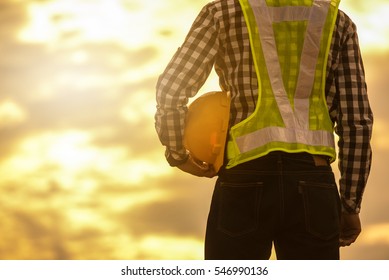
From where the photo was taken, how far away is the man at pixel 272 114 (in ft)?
13.2

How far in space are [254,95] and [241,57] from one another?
216mm

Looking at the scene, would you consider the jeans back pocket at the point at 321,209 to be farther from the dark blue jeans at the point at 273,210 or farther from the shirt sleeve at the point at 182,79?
the shirt sleeve at the point at 182,79

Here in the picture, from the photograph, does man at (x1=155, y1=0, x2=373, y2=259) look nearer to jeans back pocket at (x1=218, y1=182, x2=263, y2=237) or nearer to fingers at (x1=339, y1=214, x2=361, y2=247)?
jeans back pocket at (x1=218, y1=182, x2=263, y2=237)

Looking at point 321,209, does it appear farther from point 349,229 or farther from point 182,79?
point 182,79

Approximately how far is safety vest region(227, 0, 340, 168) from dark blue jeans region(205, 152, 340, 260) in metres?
0.08

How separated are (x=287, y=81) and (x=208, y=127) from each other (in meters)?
0.49

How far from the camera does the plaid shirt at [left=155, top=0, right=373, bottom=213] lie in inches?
163

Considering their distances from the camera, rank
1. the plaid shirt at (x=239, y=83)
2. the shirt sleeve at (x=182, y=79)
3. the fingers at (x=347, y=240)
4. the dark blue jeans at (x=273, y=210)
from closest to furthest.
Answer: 1. the dark blue jeans at (x=273, y=210)
2. the plaid shirt at (x=239, y=83)
3. the shirt sleeve at (x=182, y=79)
4. the fingers at (x=347, y=240)

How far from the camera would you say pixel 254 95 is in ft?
13.4

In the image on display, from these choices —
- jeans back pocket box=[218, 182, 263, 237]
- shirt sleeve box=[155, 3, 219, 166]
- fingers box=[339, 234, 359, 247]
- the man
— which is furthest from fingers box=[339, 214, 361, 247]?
shirt sleeve box=[155, 3, 219, 166]

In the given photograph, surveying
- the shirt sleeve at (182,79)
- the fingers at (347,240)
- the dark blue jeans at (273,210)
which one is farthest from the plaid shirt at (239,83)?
the dark blue jeans at (273,210)

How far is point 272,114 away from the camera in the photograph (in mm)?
4070
